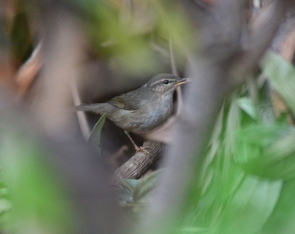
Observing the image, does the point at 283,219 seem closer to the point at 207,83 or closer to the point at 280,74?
the point at 207,83

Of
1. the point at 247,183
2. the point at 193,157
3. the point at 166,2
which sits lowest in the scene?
the point at 247,183

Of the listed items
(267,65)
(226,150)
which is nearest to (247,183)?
(226,150)

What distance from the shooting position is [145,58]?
580 mm

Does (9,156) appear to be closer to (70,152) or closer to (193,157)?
(70,152)

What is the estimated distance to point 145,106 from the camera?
3.12 meters

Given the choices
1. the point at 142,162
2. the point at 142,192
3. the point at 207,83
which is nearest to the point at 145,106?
the point at 142,162

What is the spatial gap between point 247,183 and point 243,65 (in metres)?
0.60

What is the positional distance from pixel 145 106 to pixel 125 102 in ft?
0.45

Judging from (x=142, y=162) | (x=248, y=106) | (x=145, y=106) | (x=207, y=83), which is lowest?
(x=142, y=162)

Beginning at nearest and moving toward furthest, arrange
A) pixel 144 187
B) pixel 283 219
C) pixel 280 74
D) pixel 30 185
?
pixel 30 185
pixel 283 219
pixel 280 74
pixel 144 187

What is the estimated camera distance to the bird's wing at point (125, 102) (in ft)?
9.92

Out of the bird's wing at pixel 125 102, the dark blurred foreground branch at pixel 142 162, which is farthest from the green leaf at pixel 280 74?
the bird's wing at pixel 125 102

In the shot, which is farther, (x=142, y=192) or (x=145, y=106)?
(x=145, y=106)

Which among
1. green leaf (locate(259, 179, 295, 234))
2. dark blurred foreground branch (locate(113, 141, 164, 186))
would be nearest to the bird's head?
dark blurred foreground branch (locate(113, 141, 164, 186))
